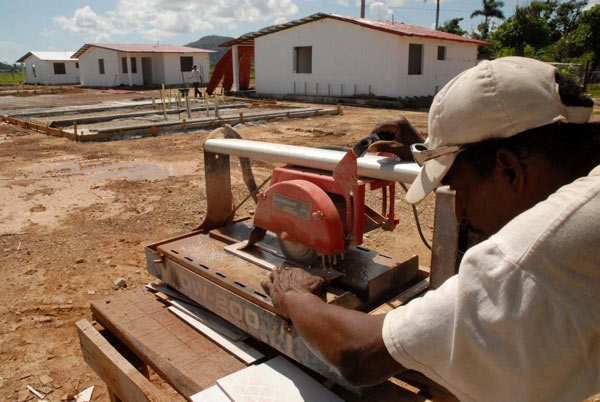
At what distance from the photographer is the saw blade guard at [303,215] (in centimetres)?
187

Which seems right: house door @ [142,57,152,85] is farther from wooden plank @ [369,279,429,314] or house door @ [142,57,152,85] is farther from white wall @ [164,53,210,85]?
wooden plank @ [369,279,429,314]

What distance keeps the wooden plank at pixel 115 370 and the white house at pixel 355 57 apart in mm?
17724

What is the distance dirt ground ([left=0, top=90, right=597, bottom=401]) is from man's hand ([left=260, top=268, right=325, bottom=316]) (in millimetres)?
1705

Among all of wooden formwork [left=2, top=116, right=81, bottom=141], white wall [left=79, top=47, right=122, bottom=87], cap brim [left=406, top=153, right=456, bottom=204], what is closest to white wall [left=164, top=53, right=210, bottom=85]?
white wall [left=79, top=47, right=122, bottom=87]

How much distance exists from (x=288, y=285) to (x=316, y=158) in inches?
26.1

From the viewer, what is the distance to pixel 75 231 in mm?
5078

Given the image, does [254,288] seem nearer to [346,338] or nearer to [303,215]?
[303,215]

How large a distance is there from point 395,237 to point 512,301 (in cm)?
394

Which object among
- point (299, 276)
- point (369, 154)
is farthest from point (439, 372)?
point (369, 154)

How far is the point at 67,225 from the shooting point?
17.3ft

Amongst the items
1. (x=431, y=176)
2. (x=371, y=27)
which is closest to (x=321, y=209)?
(x=431, y=176)

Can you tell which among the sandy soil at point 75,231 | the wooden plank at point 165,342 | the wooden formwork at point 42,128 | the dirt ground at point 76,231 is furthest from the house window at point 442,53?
the wooden plank at point 165,342

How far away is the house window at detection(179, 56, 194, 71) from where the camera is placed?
113ft

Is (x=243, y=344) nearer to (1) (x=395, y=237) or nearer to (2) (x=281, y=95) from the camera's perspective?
(1) (x=395, y=237)
